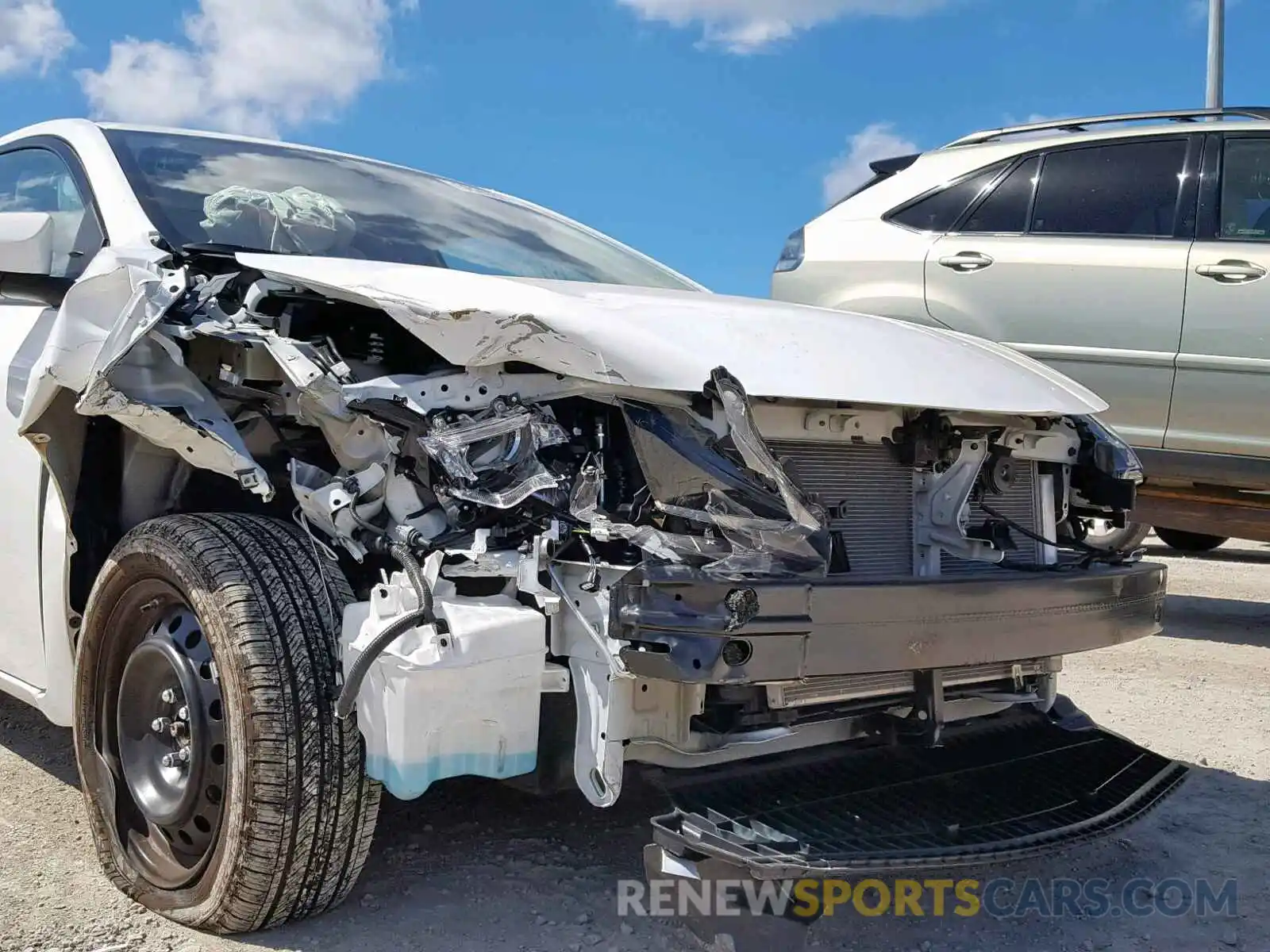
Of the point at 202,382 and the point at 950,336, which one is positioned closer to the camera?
the point at 202,382

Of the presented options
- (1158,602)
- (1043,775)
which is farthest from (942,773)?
(1158,602)

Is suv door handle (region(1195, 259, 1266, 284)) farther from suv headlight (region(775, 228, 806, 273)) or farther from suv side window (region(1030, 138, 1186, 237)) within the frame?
suv headlight (region(775, 228, 806, 273))

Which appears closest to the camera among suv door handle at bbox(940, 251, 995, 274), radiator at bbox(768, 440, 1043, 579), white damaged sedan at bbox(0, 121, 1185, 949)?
white damaged sedan at bbox(0, 121, 1185, 949)

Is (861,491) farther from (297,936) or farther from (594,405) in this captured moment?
(297,936)

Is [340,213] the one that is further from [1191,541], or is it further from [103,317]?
[1191,541]

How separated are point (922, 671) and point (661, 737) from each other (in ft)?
→ 1.93

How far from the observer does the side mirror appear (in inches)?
113

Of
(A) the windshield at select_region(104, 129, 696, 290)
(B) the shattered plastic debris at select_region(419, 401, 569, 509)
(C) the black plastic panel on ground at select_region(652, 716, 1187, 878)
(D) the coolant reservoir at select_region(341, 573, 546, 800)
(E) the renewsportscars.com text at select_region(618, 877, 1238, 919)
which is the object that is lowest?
(E) the renewsportscars.com text at select_region(618, 877, 1238, 919)

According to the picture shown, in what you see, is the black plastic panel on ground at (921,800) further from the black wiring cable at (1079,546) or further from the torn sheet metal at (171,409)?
the torn sheet metal at (171,409)

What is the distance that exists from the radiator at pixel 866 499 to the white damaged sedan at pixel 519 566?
1cm

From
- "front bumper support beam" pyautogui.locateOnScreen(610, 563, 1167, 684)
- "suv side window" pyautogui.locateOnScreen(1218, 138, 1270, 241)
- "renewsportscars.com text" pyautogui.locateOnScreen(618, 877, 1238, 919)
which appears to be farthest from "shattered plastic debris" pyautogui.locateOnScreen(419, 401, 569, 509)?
"suv side window" pyautogui.locateOnScreen(1218, 138, 1270, 241)

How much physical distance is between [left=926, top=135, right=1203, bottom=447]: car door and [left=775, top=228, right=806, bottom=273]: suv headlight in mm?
644

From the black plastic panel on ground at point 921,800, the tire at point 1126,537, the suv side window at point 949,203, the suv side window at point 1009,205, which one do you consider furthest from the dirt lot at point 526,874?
the suv side window at point 949,203

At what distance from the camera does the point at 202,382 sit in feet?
8.25
